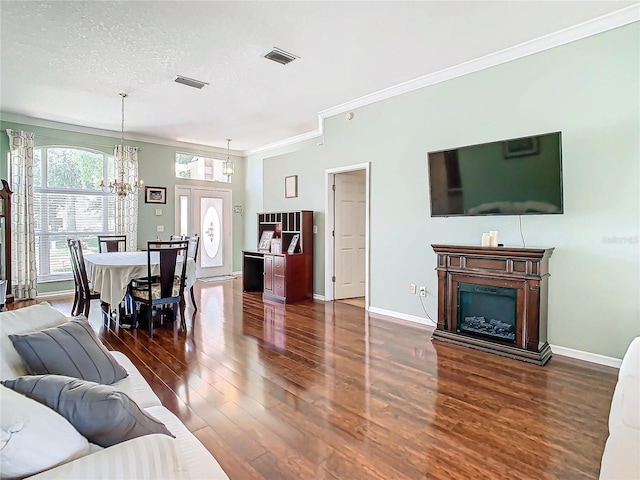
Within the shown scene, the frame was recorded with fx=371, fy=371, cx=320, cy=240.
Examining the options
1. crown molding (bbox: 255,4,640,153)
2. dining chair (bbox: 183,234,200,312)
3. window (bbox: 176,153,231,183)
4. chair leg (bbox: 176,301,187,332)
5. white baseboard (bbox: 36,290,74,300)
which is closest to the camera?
crown molding (bbox: 255,4,640,153)

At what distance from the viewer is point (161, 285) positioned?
418cm

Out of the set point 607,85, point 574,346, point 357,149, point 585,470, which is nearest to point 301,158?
point 357,149

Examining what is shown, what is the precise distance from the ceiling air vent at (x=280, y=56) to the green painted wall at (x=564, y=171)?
1555 mm

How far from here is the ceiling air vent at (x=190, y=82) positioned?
4.35 m

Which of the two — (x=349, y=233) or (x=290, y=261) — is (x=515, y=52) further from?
(x=290, y=261)

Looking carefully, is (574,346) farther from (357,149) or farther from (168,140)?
(168,140)

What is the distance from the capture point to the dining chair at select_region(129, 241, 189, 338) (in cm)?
409

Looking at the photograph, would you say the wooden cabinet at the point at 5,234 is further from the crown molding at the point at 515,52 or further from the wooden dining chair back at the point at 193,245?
the crown molding at the point at 515,52

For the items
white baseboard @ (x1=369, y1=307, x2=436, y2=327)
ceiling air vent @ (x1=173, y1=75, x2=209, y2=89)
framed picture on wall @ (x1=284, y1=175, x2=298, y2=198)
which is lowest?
white baseboard @ (x1=369, y1=307, x2=436, y2=327)

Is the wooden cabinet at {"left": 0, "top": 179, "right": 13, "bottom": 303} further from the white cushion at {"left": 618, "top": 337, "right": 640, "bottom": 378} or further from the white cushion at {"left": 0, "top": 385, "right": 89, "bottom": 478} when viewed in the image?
the white cushion at {"left": 618, "top": 337, "right": 640, "bottom": 378}

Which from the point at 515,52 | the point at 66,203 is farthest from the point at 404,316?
the point at 66,203

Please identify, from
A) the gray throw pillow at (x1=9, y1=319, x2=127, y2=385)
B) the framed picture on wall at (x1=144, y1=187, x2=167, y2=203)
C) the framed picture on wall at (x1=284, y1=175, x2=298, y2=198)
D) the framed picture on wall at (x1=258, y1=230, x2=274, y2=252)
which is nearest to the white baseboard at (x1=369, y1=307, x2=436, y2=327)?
the framed picture on wall at (x1=258, y1=230, x2=274, y2=252)

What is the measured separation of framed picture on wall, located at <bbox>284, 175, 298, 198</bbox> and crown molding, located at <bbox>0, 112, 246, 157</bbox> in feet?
8.63

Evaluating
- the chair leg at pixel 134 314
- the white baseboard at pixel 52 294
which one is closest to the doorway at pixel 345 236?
the chair leg at pixel 134 314
